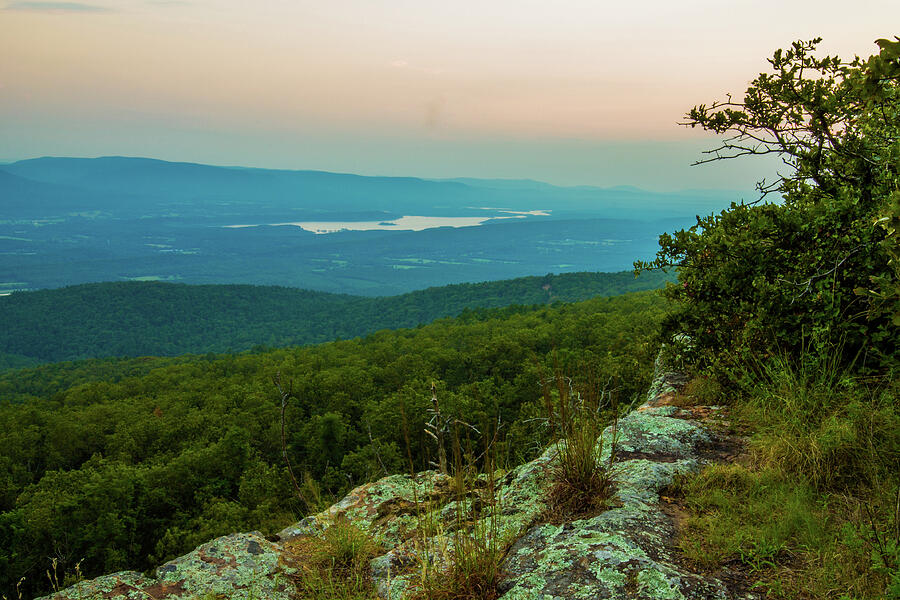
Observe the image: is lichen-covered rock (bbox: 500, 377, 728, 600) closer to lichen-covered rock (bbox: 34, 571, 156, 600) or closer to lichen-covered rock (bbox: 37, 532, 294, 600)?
lichen-covered rock (bbox: 37, 532, 294, 600)

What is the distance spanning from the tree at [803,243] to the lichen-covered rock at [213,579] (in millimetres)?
4538

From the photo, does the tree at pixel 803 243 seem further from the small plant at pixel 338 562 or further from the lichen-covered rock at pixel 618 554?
the small plant at pixel 338 562

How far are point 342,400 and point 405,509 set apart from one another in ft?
92.6

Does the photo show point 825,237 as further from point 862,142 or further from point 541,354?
point 541,354

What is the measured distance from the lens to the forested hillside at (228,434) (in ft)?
72.2

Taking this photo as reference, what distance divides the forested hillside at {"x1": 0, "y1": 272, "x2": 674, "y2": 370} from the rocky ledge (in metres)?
94.1

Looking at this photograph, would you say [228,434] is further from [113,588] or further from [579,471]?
[579,471]

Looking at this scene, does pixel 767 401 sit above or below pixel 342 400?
above

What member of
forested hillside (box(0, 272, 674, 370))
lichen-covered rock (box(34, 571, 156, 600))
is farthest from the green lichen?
forested hillside (box(0, 272, 674, 370))

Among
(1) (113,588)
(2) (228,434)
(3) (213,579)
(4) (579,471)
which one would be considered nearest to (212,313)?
(2) (228,434)

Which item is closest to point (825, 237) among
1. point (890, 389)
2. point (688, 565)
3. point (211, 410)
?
point (890, 389)

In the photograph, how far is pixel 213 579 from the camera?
3902 mm

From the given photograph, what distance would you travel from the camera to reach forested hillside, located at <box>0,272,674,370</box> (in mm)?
112000

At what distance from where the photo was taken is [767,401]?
4.33m
